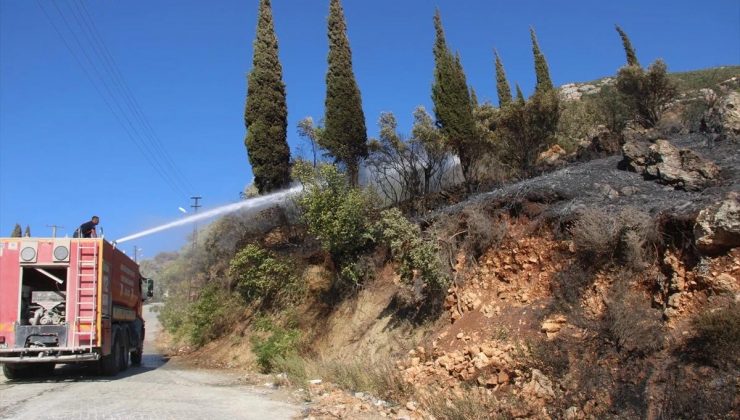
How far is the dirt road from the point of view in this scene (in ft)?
34.0

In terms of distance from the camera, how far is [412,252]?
15148 mm

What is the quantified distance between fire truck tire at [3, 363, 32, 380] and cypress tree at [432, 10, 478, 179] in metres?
15.6

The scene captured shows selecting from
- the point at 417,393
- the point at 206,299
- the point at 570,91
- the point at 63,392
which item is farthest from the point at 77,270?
the point at 570,91

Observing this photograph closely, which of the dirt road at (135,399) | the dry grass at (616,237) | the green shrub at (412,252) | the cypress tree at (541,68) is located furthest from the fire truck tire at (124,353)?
the cypress tree at (541,68)

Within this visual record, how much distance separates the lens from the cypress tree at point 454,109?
76.4ft

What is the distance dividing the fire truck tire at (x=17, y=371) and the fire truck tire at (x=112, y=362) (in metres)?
1.95

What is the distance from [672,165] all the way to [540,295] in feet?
16.0

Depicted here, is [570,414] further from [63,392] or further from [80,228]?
[80,228]

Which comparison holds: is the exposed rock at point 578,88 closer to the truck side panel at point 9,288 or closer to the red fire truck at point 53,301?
the red fire truck at point 53,301

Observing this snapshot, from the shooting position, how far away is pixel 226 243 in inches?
1134

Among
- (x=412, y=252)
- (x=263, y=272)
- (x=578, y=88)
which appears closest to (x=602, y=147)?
(x=412, y=252)

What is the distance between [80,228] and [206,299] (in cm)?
1091

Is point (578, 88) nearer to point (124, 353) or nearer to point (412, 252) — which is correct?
point (412, 252)

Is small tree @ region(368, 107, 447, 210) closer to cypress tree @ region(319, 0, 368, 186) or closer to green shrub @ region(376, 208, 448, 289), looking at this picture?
cypress tree @ region(319, 0, 368, 186)
